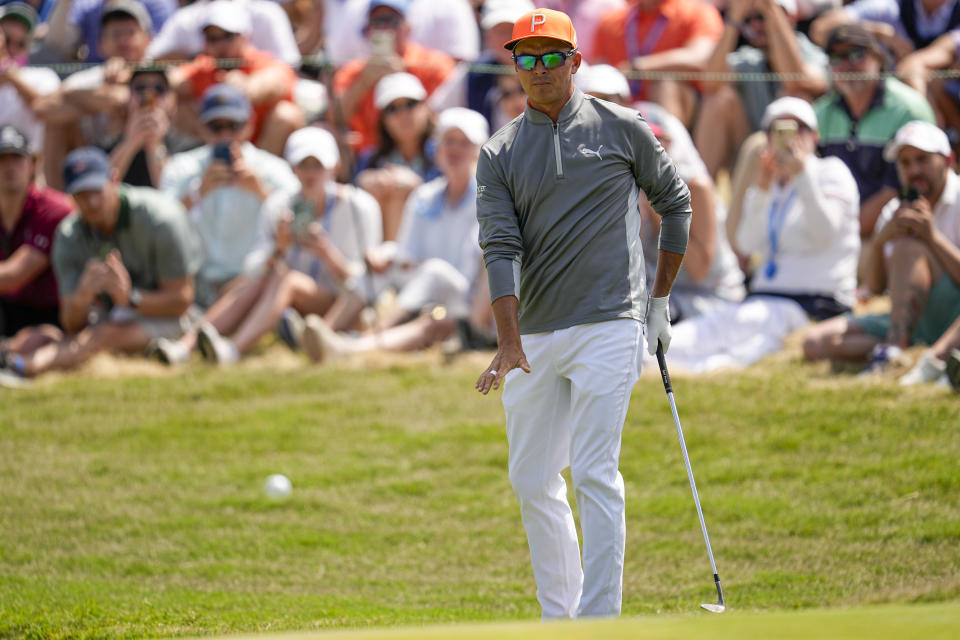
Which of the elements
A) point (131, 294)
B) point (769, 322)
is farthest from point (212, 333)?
point (769, 322)

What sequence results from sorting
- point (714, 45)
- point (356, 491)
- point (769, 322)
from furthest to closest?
point (714, 45)
point (769, 322)
point (356, 491)

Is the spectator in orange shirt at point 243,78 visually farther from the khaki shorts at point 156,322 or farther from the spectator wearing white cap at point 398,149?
the khaki shorts at point 156,322

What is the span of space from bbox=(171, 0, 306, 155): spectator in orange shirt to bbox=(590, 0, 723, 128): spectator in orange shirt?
9.43 feet

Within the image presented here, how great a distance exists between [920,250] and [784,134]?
1.35 m

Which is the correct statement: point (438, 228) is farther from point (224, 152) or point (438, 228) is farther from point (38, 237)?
point (38, 237)

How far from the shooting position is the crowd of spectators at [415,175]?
9.80 m

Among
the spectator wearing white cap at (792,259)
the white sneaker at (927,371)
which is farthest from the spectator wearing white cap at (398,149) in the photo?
the white sneaker at (927,371)

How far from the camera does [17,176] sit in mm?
11094

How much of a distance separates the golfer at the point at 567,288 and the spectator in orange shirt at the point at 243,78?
7249 millimetres

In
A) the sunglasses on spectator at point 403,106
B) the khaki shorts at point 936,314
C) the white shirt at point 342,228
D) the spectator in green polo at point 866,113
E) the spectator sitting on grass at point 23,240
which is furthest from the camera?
the sunglasses on spectator at point 403,106

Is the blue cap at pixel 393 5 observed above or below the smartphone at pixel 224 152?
above

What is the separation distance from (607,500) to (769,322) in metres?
4.75

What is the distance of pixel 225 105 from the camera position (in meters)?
11.7

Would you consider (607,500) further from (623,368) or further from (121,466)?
(121,466)
